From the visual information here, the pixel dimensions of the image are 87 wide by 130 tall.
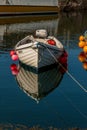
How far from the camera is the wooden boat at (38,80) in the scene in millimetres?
22459

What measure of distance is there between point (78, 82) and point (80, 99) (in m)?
3.47

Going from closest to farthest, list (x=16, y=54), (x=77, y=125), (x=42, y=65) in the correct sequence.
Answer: (x=77, y=125)
(x=42, y=65)
(x=16, y=54)

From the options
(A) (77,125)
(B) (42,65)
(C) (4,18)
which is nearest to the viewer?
(A) (77,125)

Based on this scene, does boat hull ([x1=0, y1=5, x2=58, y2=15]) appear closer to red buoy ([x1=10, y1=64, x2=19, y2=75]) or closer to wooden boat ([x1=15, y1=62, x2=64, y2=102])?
red buoy ([x1=10, y1=64, x2=19, y2=75])

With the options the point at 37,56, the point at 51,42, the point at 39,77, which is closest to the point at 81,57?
the point at 51,42

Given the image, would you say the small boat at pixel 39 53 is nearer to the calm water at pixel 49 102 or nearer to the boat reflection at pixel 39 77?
the boat reflection at pixel 39 77

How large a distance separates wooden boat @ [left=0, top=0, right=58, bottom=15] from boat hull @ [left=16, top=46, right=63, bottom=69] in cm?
3791

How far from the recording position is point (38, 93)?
22203 mm

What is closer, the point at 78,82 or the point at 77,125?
the point at 77,125

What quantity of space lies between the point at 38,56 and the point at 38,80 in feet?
7.07

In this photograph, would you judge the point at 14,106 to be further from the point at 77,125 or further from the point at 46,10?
the point at 46,10

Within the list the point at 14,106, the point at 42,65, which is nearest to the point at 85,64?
the point at 42,65

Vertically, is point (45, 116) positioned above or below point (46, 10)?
above

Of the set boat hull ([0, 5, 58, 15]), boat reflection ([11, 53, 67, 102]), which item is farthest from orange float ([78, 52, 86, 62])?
boat hull ([0, 5, 58, 15])
